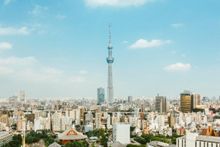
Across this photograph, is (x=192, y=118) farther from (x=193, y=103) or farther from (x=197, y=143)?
(x=197, y=143)

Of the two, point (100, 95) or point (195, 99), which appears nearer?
point (195, 99)

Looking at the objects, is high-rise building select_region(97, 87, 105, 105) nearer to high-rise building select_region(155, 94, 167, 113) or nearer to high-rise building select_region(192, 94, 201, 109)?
high-rise building select_region(155, 94, 167, 113)

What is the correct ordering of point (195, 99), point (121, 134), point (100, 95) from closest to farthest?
point (121, 134) < point (195, 99) < point (100, 95)

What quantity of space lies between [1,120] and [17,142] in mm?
7985

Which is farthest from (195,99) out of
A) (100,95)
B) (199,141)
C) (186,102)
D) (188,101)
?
(199,141)

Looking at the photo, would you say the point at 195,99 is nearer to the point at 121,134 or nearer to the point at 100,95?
the point at 121,134

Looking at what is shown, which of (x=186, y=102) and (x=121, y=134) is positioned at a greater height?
(x=186, y=102)

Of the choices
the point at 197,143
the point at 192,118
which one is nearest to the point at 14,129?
the point at 192,118

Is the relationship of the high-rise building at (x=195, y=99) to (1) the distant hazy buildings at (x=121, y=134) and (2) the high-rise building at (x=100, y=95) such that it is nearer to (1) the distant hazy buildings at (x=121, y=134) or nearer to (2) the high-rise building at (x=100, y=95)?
(1) the distant hazy buildings at (x=121, y=134)

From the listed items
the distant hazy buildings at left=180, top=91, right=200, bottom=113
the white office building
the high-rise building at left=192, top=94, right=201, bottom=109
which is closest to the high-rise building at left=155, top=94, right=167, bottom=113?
the distant hazy buildings at left=180, top=91, right=200, bottom=113

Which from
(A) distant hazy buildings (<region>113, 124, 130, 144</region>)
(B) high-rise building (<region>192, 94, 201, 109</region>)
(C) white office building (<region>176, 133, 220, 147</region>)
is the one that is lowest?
(A) distant hazy buildings (<region>113, 124, 130, 144</region>)

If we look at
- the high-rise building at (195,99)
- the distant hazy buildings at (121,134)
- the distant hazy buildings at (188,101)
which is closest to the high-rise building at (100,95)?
the high-rise building at (195,99)

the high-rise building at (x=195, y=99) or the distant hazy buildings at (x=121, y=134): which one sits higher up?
the high-rise building at (x=195, y=99)

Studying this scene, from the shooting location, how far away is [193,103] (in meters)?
29.1
